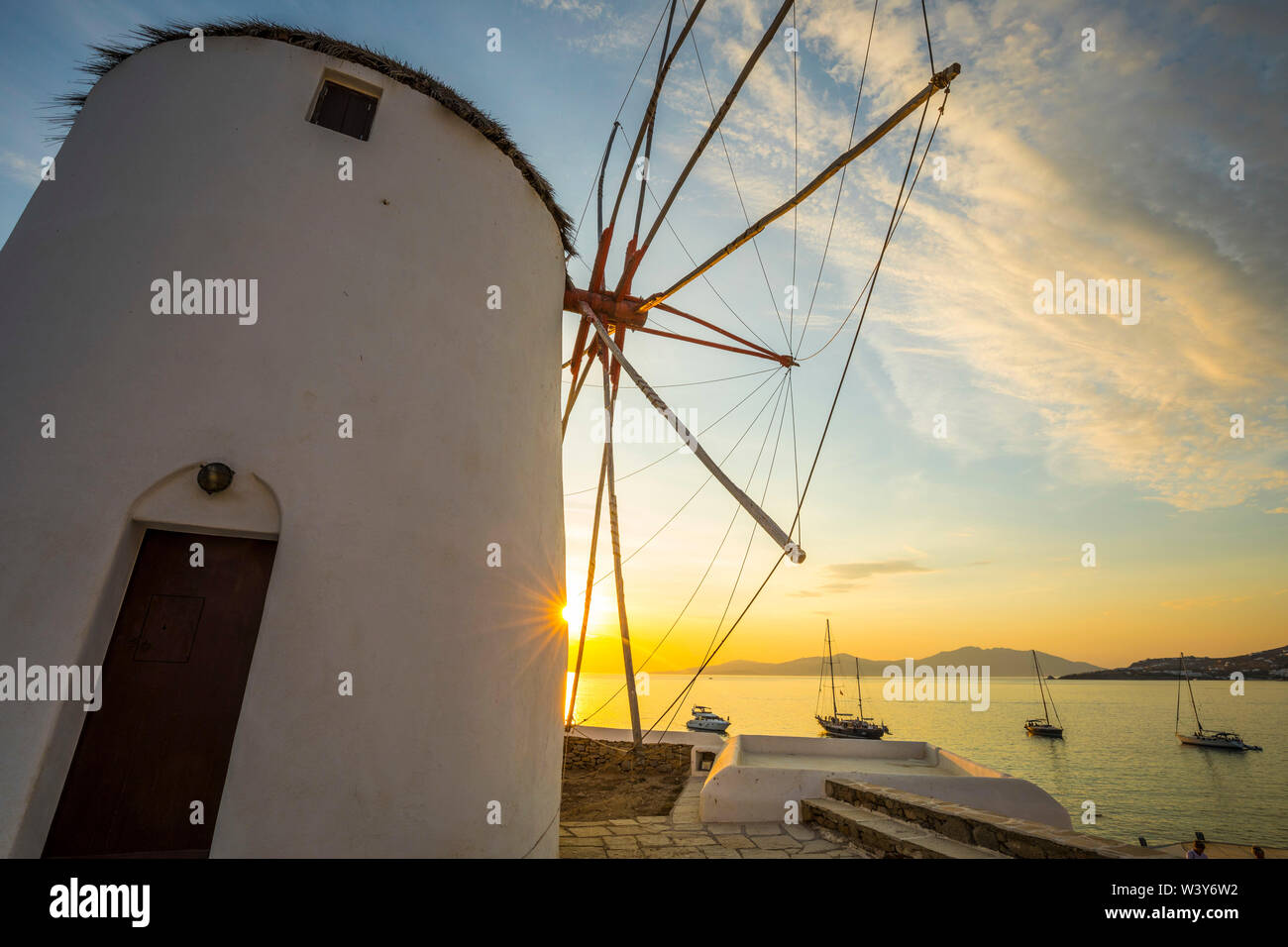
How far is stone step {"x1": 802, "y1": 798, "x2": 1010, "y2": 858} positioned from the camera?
189 inches

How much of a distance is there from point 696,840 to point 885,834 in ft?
7.09

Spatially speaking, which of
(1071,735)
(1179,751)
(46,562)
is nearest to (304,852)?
(46,562)

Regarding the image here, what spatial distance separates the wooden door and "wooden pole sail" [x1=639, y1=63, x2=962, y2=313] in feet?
18.8

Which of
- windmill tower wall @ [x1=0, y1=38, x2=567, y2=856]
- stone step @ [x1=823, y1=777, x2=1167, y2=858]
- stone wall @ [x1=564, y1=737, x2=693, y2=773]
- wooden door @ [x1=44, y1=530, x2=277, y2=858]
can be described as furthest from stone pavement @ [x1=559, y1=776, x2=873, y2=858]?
stone wall @ [x1=564, y1=737, x2=693, y2=773]

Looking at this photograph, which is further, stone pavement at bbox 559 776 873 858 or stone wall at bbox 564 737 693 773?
stone wall at bbox 564 737 693 773

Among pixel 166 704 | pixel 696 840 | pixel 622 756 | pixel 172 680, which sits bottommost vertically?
pixel 622 756

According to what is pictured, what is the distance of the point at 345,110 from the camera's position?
183 inches

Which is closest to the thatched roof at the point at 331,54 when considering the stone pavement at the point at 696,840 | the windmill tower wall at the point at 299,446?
the windmill tower wall at the point at 299,446

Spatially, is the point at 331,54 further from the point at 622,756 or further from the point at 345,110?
the point at 622,756

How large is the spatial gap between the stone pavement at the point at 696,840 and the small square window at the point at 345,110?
268 inches

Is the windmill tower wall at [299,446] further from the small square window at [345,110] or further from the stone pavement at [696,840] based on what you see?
the stone pavement at [696,840]

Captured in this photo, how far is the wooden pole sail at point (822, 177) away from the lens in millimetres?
4816

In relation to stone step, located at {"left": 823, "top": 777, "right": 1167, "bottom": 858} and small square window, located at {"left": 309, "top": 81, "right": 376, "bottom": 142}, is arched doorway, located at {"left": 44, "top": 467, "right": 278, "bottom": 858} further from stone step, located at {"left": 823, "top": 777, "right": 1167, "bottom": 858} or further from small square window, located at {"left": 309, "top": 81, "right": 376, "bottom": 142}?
stone step, located at {"left": 823, "top": 777, "right": 1167, "bottom": 858}

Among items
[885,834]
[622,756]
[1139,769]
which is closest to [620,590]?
[885,834]
